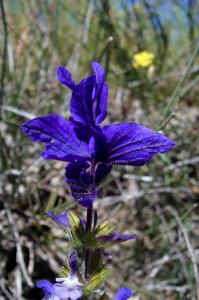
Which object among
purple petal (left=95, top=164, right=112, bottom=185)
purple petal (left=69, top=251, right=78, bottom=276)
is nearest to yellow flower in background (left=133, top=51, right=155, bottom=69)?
purple petal (left=95, top=164, right=112, bottom=185)

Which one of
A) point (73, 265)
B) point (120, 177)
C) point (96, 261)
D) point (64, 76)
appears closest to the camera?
point (64, 76)

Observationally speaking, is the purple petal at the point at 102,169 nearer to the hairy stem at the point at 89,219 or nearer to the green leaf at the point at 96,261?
the hairy stem at the point at 89,219

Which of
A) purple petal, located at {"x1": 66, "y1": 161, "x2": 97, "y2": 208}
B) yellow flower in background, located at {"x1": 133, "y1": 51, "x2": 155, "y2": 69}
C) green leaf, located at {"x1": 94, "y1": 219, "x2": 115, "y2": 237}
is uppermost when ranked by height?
yellow flower in background, located at {"x1": 133, "y1": 51, "x2": 155, "y2": 69}

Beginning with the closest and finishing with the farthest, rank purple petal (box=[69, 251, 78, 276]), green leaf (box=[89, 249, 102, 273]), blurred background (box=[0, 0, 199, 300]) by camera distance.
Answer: purple petal (box=[69, 251, 78, 276]) → green leaf (box=[89, 249, 102, 273]) → blurred background (box=[0, 0, 199, 300])

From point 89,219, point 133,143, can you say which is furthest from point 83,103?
point 89,219

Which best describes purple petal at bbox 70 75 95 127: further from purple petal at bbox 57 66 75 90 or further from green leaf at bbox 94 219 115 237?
green leaf at bbox 94 219 115 237

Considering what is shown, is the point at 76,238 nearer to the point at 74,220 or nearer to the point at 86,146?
the point at 74,220

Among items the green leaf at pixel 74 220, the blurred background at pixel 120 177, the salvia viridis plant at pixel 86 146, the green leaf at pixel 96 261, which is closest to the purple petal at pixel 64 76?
the salvia viridis plant at pixel 86 146
